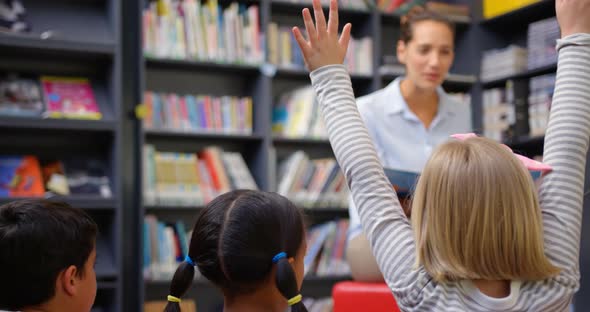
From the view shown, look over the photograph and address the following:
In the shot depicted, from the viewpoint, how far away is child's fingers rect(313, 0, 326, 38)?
3.68ft

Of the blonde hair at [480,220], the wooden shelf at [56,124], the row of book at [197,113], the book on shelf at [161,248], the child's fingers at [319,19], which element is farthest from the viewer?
the row of book at [197,113]

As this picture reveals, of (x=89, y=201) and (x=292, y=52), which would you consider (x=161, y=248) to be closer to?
(x=89, y=201)

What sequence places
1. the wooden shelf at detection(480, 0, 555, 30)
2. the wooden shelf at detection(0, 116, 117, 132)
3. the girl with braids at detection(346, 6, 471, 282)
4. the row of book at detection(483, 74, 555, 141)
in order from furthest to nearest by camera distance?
the wooden shelf at detection(480, 0, 555, 30) → the row of book at detection(483, 74, 555, 141) → the wooden shelf at detection(0, 116, 117, 132) → the girl with braids at detection(346, 6, 471, 282)

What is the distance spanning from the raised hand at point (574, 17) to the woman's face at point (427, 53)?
1.42 meters

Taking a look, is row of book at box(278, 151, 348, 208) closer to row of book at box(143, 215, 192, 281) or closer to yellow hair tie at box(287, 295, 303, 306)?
row of book at box(143, 215, 192, 281)

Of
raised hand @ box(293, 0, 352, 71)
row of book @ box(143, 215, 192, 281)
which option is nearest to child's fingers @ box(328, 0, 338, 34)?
raised hand @ box(293, 0, 352, 71)

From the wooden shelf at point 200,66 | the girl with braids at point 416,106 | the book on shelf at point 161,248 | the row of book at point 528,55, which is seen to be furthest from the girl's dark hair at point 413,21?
the book on shelf at point 161,248

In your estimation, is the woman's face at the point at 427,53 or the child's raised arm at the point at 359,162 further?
the woman's face at the point at 427,53

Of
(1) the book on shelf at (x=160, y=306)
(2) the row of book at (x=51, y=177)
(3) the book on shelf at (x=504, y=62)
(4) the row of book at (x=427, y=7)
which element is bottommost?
(1) the book on shelf at (x=160, y=306)

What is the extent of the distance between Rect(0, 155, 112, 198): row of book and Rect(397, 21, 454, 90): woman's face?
1.63 m

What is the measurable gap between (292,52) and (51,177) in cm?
151

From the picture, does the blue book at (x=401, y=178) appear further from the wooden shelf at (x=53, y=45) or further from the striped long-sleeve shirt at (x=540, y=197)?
the wooden shelf at (x=53, y=45)

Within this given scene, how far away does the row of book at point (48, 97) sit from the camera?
335cm

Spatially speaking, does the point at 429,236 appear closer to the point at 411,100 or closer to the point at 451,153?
the point at 451,153
